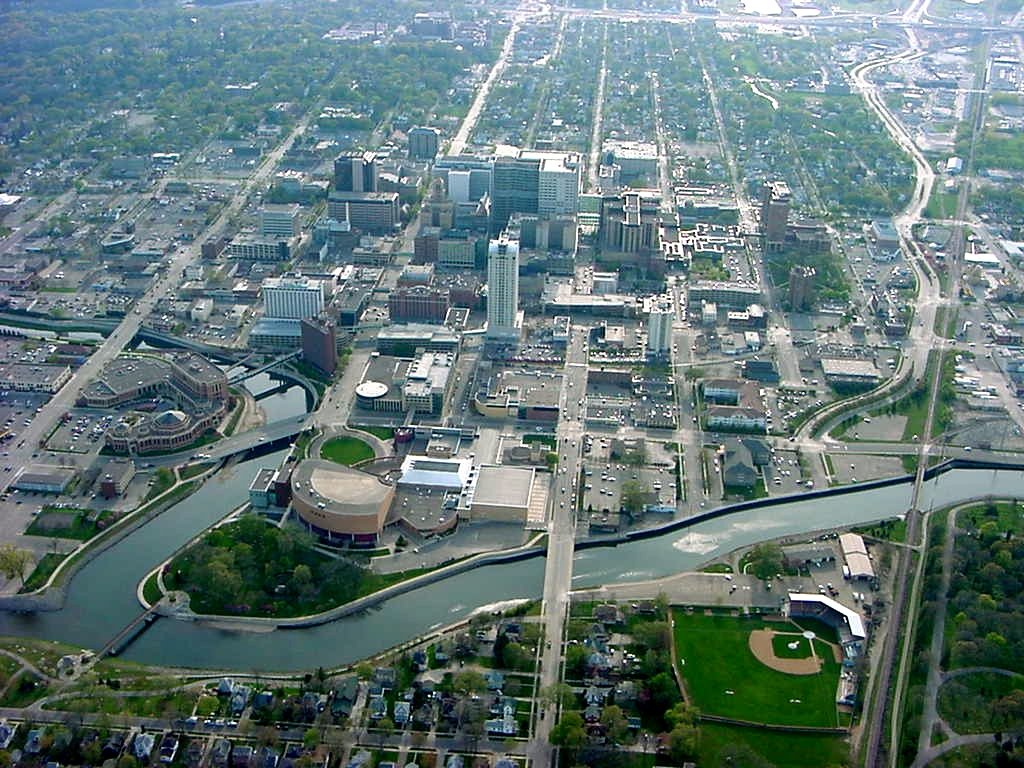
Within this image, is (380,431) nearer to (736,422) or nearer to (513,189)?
(736,422)

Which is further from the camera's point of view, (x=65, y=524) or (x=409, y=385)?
(x=409, y=385)

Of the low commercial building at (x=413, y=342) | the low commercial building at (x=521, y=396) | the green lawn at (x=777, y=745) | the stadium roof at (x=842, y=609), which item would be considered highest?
the low commercial building at (x=413, y=342)

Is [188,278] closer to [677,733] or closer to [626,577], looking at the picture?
[626,577]

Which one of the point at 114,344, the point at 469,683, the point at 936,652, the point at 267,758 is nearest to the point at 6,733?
the point at 267,758

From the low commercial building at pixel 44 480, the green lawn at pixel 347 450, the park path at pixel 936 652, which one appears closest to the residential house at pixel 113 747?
the low commercial building at pixel 44 480

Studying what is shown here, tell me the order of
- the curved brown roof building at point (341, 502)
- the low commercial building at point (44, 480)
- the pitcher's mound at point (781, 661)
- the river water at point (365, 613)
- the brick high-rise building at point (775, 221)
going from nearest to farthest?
the pitcher's mound at point (781, 661), the river water at point (365, 613), the curved brown roof building at point (341, 502), the low commercial building at point (44, 480), the brick high-rise building at point (775, 221)

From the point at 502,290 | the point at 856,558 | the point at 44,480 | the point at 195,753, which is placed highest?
the point at 502,290

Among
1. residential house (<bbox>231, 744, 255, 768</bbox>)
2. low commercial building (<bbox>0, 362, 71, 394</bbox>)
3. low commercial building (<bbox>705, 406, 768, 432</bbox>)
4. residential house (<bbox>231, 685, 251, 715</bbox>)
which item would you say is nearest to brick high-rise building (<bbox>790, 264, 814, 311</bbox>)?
low commercial building (<bbox>705, 406, 768, 432</bbox>)

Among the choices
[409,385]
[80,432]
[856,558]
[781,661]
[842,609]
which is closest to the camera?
[781,661]

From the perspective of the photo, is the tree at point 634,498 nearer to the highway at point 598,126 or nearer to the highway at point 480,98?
the highway at point 598,126
